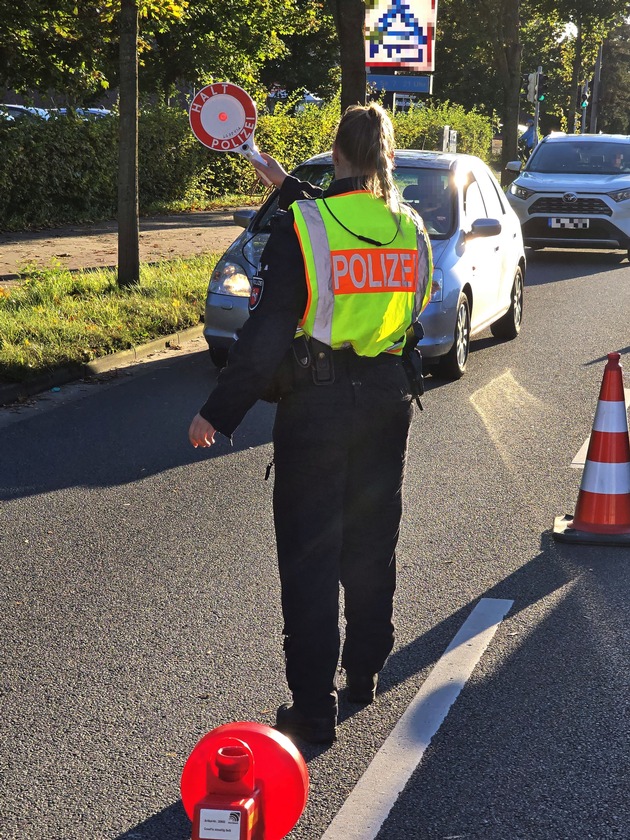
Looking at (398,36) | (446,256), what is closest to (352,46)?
(398,36)

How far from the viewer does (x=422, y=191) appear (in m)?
10.4

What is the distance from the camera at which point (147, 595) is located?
16.8 feet

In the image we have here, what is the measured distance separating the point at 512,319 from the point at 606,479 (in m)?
5.90

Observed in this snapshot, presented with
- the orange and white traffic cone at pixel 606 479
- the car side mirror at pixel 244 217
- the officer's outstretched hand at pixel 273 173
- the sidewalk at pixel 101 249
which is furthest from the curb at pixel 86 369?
the officer's outstretched hand at pixel 273 173

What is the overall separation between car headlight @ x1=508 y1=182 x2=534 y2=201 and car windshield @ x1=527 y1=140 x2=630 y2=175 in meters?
0.92

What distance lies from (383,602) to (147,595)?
1.39 meters

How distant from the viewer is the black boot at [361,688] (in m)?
4.08

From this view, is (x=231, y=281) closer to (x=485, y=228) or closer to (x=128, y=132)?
(x=485, y=228)

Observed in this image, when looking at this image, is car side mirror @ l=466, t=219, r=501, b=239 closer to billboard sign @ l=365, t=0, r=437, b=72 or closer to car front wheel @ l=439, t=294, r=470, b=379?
car front wheel @ l=439, t=294, r=470, b=379

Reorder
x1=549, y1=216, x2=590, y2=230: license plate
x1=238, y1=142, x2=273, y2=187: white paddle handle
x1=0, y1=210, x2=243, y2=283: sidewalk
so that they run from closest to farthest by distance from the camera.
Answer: x1=238, y1=142, x2=273, y2=187: white paddle handle
x1=0, y1=210, x2=243, y2=283: sidewalk
x1=549, y1=216, x2=590, y2=230: license plate

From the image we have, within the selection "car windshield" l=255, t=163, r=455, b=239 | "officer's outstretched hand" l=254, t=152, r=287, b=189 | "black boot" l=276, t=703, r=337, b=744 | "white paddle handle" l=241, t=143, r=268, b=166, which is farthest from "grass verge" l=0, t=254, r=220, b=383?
"black boot" l=276, t=703, r=337, b=744

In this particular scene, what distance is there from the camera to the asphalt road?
3469 millimetres

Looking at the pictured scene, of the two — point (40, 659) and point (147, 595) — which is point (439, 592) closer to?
point (147, 595)

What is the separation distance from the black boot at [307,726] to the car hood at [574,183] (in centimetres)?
1531
